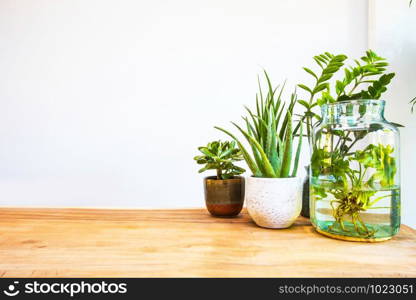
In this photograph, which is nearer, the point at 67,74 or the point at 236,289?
the point at 236,289

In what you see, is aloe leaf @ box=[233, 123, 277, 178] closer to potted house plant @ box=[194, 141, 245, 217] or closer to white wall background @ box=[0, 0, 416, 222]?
potted house plant @ box=[194, 141, 245, 217]

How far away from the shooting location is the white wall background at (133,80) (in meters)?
1.39

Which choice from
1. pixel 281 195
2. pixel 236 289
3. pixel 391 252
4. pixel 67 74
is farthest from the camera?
pixel 67 74

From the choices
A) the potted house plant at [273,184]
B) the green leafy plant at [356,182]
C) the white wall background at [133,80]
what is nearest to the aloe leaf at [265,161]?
the potted house plant at [273,184]

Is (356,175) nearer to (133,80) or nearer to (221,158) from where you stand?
(221,158)

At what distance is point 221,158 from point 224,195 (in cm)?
11

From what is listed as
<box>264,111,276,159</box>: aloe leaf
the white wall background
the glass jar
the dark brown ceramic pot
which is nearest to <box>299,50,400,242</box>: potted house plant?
the glass jar

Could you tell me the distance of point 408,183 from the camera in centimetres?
124

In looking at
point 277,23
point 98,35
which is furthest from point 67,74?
point 277,23

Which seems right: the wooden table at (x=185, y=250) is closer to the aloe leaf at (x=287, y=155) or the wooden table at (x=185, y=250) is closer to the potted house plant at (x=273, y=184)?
the potted house plant at (x=273, y=184)

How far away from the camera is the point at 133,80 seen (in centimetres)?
145

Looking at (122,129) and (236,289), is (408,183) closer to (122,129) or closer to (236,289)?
(236,289)

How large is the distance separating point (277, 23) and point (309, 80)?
0.32 m

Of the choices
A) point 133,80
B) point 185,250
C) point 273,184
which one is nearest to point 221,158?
point 273,184
